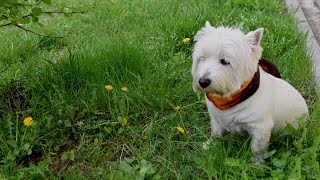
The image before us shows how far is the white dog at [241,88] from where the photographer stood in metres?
2.32

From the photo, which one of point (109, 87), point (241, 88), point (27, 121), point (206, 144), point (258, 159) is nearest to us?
point (241, 88)

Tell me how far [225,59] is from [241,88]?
0.74ft

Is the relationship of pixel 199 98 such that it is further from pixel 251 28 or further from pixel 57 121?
pixel 251 28

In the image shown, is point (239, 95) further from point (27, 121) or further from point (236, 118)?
point (27, 121)

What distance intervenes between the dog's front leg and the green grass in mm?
57

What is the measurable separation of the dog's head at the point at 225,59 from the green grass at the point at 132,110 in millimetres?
437

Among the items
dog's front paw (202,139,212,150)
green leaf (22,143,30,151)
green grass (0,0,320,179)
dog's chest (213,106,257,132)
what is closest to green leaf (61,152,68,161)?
green grass (0,0,320,179)

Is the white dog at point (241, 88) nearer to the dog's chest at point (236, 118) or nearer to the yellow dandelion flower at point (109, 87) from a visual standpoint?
the dog's chest at point (236, 118)

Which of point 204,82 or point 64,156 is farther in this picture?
point 64,156

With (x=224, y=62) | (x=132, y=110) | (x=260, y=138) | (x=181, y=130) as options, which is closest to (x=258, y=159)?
(x=260, y=138)

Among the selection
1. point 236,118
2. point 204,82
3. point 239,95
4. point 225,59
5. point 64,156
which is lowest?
point 64,156

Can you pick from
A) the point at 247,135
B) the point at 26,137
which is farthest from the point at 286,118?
the point at 26,137

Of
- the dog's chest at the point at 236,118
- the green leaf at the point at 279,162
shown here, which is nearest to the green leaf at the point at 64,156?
the dog's chest at the point at 236,118

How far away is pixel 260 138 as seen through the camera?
8.15 ft
